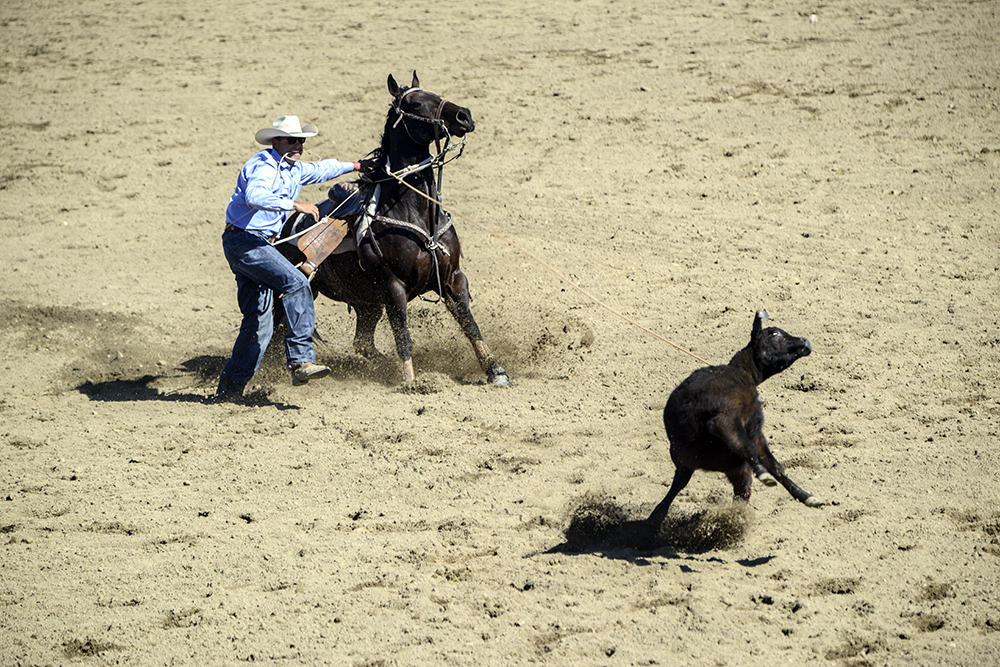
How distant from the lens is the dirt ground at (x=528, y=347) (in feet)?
16.3

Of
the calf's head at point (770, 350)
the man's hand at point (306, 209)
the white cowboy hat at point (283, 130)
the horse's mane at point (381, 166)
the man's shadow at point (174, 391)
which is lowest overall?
the man's shadow at point (174, 391)

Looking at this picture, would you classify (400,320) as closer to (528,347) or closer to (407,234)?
(407,234)

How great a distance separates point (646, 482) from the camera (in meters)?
6.16

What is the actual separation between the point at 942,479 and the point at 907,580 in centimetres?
117

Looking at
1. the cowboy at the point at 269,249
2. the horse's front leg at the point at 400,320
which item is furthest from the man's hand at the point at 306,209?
the horse's front leg at the point at 400,320

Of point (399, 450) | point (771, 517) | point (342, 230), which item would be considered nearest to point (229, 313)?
point (342, 230)

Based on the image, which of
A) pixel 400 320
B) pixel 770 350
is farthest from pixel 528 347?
Result: pixel 770 350

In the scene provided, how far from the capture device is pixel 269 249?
24.5 feet

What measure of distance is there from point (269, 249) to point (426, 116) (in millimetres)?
1513

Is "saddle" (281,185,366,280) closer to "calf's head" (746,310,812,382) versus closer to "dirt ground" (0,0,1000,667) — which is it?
"dirt ground" (0,0,1000,667)

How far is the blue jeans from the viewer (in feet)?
24.3

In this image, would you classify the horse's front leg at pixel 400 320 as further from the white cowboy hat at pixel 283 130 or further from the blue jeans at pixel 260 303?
the white cowboy hat at pixel 283 130

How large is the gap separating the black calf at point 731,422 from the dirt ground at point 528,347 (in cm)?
27

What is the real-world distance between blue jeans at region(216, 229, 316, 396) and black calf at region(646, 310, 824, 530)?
316 cm
